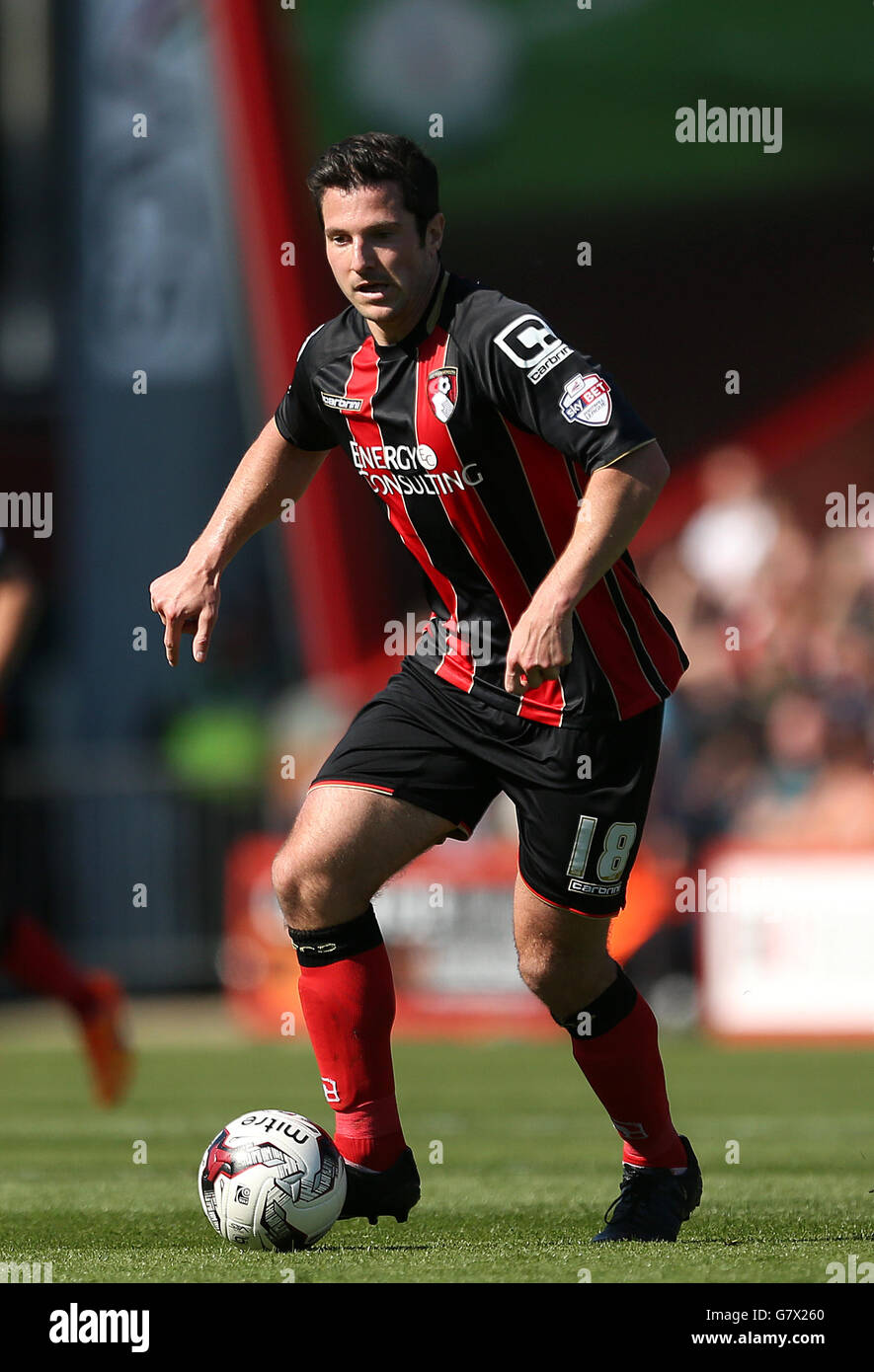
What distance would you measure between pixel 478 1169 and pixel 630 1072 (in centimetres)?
184

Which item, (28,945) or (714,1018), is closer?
(28,945)

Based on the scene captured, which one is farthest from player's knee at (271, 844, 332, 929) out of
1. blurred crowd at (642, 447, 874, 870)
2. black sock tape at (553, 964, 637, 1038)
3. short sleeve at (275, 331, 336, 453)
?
blurred crowd at (642, 447, 874, 870)

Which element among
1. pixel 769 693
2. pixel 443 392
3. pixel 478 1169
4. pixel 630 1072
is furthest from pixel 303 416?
pixel 769 693

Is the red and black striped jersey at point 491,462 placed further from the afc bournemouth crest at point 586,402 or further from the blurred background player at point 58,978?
the blurred background player at point 58,978

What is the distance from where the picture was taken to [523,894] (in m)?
5.25

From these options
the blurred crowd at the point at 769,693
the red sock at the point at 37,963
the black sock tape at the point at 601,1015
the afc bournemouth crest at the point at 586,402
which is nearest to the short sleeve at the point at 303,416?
the afc bournemouth crest at the point at 586,402

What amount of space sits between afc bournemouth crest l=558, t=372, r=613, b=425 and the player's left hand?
1.49ft

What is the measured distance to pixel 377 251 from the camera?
494 centimetres

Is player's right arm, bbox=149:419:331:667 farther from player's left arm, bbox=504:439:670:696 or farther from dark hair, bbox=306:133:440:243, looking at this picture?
player's left arm, bbox=504:439:670:696

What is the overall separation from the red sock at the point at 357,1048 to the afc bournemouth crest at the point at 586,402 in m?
1.44

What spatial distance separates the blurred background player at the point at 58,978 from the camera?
26.9 ft
